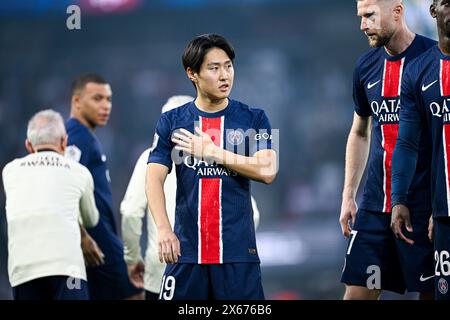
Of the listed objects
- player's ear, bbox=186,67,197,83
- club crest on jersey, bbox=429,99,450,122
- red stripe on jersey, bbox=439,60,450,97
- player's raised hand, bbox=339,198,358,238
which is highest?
player's ear, bbox=186,67,197,83

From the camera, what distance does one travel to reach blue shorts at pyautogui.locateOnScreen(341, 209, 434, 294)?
4.85 meters

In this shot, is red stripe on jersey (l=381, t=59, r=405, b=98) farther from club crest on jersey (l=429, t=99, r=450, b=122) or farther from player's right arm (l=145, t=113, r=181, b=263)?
player's right arm (l=145, t=113, r=181, b=263)

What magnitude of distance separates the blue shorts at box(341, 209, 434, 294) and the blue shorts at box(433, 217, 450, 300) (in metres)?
0.54

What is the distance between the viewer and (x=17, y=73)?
64.5 ft

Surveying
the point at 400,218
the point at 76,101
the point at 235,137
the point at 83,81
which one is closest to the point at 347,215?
the point at 400,218

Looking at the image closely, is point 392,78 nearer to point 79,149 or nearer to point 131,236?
point 131,236

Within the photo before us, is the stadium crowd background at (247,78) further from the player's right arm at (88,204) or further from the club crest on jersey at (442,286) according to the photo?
the club crest on jersey at (442,286)

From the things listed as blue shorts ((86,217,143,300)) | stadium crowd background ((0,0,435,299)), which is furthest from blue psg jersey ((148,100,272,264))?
stadium crowd background ((0,0,435,299))

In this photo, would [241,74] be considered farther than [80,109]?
Yes

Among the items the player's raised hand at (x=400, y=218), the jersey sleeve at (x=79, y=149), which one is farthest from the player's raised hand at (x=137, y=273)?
the player's raised hand at (x=400, y=218)

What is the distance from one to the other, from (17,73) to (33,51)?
2.76 feet

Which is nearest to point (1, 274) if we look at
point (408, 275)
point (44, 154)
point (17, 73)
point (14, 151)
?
point (14, 151)

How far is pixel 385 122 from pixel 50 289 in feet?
7.70
